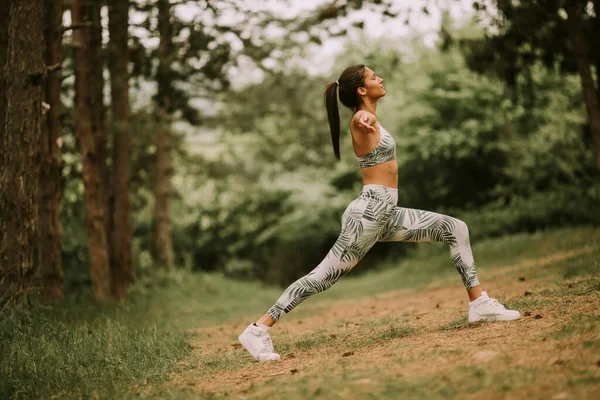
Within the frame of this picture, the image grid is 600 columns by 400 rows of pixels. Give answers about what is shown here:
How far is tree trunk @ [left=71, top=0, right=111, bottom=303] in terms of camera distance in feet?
39.1

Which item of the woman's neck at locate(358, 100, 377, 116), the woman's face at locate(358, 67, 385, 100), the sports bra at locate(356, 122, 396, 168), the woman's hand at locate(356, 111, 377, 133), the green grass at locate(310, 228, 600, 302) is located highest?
the woman's face at locate(358, 67, 385, 100)

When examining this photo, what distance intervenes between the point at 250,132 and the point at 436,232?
17.8 m

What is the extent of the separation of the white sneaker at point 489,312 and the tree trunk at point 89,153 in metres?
7.72

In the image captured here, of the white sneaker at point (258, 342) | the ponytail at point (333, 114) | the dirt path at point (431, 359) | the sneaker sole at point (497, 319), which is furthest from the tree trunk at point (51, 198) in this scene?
the sneaker sole at point (497, 319)

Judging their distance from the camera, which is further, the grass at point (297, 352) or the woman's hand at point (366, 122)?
the woman's hand at point (366, 122)

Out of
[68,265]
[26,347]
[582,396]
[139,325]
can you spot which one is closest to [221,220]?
[68,265]

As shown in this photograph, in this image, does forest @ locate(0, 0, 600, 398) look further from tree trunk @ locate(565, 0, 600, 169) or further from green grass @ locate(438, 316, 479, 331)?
green grass @ locate(438, 316, 479, 331)

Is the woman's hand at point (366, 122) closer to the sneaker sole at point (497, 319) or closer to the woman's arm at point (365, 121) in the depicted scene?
the woman's arm at point (365, 121)

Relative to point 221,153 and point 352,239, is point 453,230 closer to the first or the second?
point 352,239

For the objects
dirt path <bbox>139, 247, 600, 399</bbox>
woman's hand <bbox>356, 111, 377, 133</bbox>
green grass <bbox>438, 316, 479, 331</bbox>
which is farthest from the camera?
green grass <bbox>438, 316, 479, 331</bbox>

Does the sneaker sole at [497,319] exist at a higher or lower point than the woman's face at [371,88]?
lower

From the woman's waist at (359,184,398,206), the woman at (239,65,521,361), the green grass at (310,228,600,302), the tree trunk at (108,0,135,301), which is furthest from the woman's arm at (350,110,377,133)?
the tree trunk at (108,0,135,301)

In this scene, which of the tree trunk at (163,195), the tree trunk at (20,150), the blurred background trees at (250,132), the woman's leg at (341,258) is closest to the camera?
the woman's leg at (341,258)

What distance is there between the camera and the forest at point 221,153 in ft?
27.0
